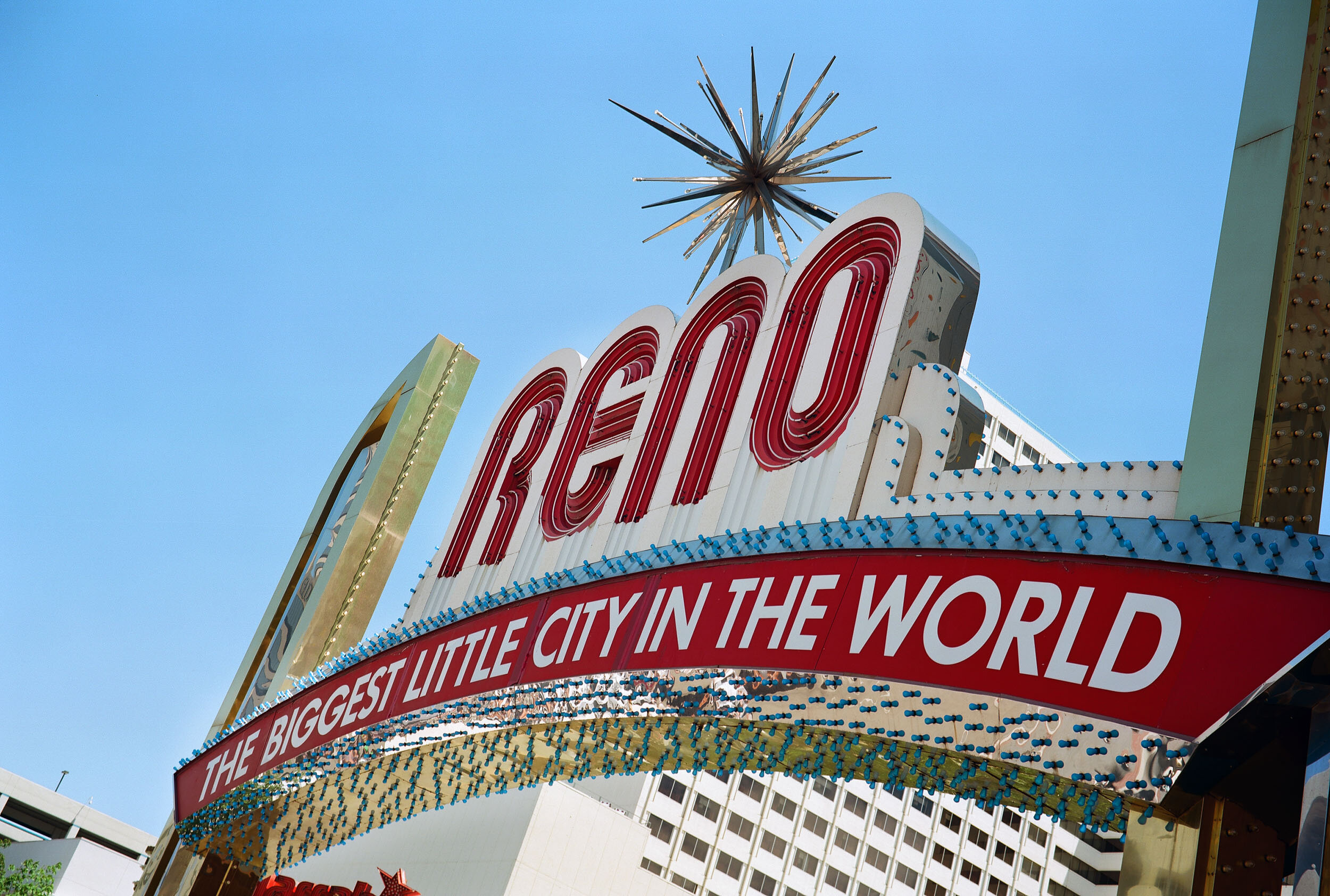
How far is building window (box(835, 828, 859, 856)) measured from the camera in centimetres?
5684

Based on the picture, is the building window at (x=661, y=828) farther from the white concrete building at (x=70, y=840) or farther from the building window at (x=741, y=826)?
the white concrete building at (x=70, y=840)

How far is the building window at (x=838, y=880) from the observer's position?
55.9m

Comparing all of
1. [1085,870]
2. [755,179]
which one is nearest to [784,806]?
[1085,870]

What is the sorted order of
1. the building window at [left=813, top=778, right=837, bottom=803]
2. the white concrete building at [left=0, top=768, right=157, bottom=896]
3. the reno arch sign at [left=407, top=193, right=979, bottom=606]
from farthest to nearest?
the building window at [left=813, top=778, right=837, bottom=803], the white concrete building at [left=0, top=768, right=157, bottom=896], the reno arch sign at [left=407, top=193, right=979, bottom=606]

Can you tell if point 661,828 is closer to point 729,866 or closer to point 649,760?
point 729,866

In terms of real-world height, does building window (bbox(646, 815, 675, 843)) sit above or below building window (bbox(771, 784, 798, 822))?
below

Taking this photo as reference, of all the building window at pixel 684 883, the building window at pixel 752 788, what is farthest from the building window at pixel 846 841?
the building window at pixel 684 883

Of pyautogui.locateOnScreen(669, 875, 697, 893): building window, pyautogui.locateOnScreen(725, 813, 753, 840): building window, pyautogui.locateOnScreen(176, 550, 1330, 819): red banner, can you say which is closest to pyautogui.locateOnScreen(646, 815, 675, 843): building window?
pyautogui.locateOnScreen(669, 875, 697, 893): building window

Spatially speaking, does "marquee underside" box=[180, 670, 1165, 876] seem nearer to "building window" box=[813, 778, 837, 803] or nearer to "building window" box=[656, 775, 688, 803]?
"building window" box=[656, 775, 688, 803]

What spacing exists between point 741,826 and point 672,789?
4585mm

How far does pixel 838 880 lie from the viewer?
56250 millimetres

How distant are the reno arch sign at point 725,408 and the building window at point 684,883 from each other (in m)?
40.4

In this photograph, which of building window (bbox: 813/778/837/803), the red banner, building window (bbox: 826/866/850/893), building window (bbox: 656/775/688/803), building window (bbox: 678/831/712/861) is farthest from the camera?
building window (bbox: 813/778/837/803)

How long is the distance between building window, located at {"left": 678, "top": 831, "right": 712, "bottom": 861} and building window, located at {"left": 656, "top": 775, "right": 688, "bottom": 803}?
60.5 inches
